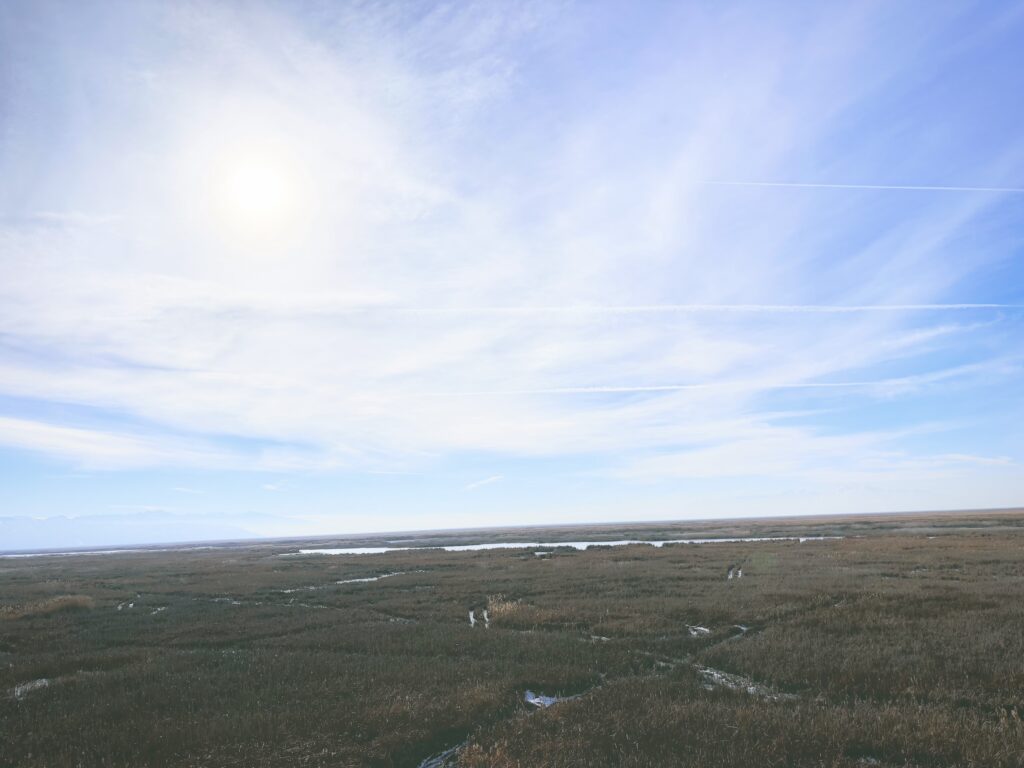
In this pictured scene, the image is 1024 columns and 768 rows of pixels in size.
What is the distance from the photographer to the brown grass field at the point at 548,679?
9.36 meters

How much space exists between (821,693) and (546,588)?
792 inches

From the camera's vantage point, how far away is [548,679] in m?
13.4

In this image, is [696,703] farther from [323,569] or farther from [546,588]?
[323,569]

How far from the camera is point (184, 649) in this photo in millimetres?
19203

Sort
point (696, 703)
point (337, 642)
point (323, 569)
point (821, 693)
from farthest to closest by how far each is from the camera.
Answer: point (323, 569), point (337, 642), point (821, 693), point (696, 703)

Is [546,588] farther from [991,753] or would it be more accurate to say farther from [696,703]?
[991,753]

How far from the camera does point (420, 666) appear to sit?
580 inches

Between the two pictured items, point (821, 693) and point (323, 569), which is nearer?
point (821, 693)

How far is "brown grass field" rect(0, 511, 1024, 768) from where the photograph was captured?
30.7ft

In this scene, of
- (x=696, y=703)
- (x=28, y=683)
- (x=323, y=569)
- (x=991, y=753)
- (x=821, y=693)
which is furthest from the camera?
(x=323, y=569)

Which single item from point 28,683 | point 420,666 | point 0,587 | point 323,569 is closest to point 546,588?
point 420,666

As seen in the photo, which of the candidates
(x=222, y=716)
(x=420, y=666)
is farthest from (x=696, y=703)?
(x=222, y=716)

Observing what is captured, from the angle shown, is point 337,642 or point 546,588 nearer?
point 337,642

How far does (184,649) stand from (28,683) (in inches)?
172
